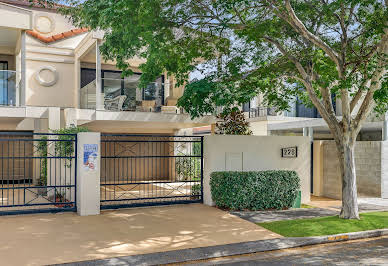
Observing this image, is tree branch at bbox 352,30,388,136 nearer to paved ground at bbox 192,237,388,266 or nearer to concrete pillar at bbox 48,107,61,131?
paved ground at bbox 192,237,388,266

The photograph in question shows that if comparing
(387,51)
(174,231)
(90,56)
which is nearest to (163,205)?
(174,231)

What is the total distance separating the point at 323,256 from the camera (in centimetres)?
682

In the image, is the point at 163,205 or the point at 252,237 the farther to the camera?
the point at 163,205

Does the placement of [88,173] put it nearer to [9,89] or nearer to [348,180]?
[9,89]

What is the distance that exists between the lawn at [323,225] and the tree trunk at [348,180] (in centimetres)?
28

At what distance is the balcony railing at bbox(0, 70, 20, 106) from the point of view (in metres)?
12.7

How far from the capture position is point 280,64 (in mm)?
11102

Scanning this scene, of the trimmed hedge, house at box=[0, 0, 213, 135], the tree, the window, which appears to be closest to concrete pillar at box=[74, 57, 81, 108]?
house at box=[0, 0, 213, 135]

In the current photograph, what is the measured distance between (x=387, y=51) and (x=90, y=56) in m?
11.8

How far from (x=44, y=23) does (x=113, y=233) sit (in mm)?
12543

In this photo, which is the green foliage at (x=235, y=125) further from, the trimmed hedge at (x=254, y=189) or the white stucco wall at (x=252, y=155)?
the trimmed hedge at (x=254, y=189)

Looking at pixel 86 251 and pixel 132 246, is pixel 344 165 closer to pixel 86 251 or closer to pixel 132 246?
pixel 132 246

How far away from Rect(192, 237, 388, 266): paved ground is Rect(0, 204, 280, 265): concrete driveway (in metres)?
0.70

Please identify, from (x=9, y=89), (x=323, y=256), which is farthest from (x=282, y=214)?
(x=9, y=89)
